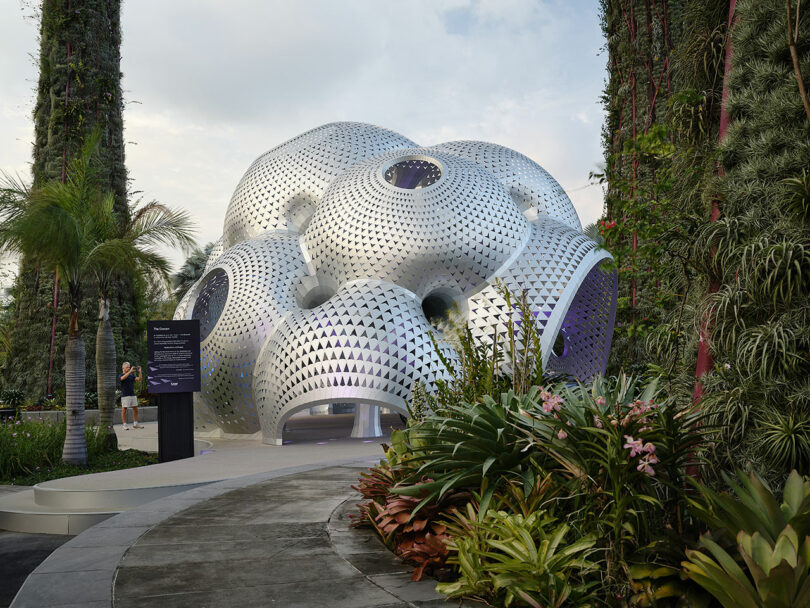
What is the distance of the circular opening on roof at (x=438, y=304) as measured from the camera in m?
19.0

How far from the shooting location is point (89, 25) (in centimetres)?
2653

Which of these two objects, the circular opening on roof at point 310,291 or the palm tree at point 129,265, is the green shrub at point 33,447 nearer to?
the palm tree at point 129,265

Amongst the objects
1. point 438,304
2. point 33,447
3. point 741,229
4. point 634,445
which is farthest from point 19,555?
point 438,304

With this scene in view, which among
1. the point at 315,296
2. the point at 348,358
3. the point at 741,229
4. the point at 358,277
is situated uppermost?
the point at 358,277

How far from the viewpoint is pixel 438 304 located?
20766 millimetres

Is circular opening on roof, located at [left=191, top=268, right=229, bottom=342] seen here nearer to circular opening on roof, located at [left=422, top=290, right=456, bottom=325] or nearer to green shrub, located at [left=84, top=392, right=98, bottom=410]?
circular opening on roof, located at [left=422, top=290, right=456, bottom=325]

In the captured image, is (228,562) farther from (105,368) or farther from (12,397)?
(12,397)

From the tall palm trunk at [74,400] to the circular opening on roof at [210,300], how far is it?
7.45 meters

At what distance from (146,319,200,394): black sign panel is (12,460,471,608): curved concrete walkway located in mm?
6824

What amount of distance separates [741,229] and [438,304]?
1558 cm

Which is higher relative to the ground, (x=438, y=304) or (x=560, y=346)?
(x=438, y=304)

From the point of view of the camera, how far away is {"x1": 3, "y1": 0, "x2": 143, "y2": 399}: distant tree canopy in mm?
25359

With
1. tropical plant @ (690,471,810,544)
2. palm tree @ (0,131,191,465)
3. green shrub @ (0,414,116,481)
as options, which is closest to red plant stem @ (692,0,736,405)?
tropical plant @ (690,471,810,544)

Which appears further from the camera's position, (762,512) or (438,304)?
(438,304)
